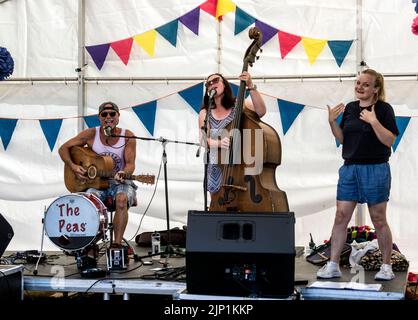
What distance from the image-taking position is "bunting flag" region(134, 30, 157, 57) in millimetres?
6512

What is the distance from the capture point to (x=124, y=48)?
654 cm

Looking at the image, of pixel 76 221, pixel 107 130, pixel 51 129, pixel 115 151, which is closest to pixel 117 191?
pixel 115 151

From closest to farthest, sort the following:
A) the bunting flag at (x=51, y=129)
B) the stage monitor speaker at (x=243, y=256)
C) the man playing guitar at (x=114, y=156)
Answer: the stage monitor speaker at (x=243, y=256) < the man playing guitar at (x=114, y=156) < the bunting flag at (x=51, y=129)

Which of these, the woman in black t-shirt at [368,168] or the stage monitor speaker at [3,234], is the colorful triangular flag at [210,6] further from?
the stage monitor speaker at [3,234]

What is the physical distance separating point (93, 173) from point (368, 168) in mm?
2294

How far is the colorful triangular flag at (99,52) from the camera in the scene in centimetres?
655

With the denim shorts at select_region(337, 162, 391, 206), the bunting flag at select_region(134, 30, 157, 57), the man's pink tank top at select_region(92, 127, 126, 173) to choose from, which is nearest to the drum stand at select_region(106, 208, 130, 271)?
the man's pink tank top at select_region(92, 127, 126, 173)

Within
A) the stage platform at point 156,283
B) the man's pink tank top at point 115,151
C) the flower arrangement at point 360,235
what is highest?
the man's pink tank top at point 115,151

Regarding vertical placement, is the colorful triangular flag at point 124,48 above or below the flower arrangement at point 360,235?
above

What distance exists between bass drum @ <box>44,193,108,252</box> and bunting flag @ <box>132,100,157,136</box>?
1.96 metres

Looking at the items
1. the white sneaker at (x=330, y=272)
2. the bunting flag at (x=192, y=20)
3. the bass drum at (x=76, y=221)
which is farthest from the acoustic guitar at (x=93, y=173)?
the bunting flag at (x=192, y=20)

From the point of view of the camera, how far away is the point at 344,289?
3.59 metres

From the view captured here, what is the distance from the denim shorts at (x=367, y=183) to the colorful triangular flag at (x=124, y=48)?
3258mm

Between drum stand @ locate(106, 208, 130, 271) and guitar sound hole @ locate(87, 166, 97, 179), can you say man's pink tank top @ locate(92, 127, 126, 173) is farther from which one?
drum stand @ locate(106, 208, 130, 271)
